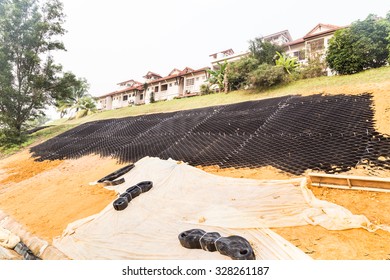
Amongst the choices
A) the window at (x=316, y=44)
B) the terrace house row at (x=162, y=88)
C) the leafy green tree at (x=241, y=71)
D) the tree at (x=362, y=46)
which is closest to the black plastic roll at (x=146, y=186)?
the tree at (x=362, y=46)

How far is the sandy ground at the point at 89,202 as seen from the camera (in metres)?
2.60

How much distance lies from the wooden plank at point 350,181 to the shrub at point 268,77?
9766 millimetres

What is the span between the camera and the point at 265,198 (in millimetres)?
3785

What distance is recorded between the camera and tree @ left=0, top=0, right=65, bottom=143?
1464 cm

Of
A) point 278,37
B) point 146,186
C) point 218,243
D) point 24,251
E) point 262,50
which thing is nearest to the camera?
point 218,243

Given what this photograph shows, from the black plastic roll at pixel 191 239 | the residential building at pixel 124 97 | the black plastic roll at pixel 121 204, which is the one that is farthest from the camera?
the residential building at pixel 124 97

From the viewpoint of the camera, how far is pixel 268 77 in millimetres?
12938

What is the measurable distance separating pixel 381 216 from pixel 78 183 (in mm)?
6596

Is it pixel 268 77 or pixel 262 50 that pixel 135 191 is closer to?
pixel 268 77

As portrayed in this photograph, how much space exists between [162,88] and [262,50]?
17741 mm

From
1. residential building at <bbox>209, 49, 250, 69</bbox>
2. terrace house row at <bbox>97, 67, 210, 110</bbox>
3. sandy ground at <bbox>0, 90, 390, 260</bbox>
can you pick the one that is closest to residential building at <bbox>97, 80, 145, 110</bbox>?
terrace house row at <bbox>97, 67, 210, 110</bbox>

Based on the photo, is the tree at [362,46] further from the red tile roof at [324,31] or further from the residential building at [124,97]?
the residential building at [124,97]

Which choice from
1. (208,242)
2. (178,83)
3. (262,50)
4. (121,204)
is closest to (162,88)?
(178,83)
